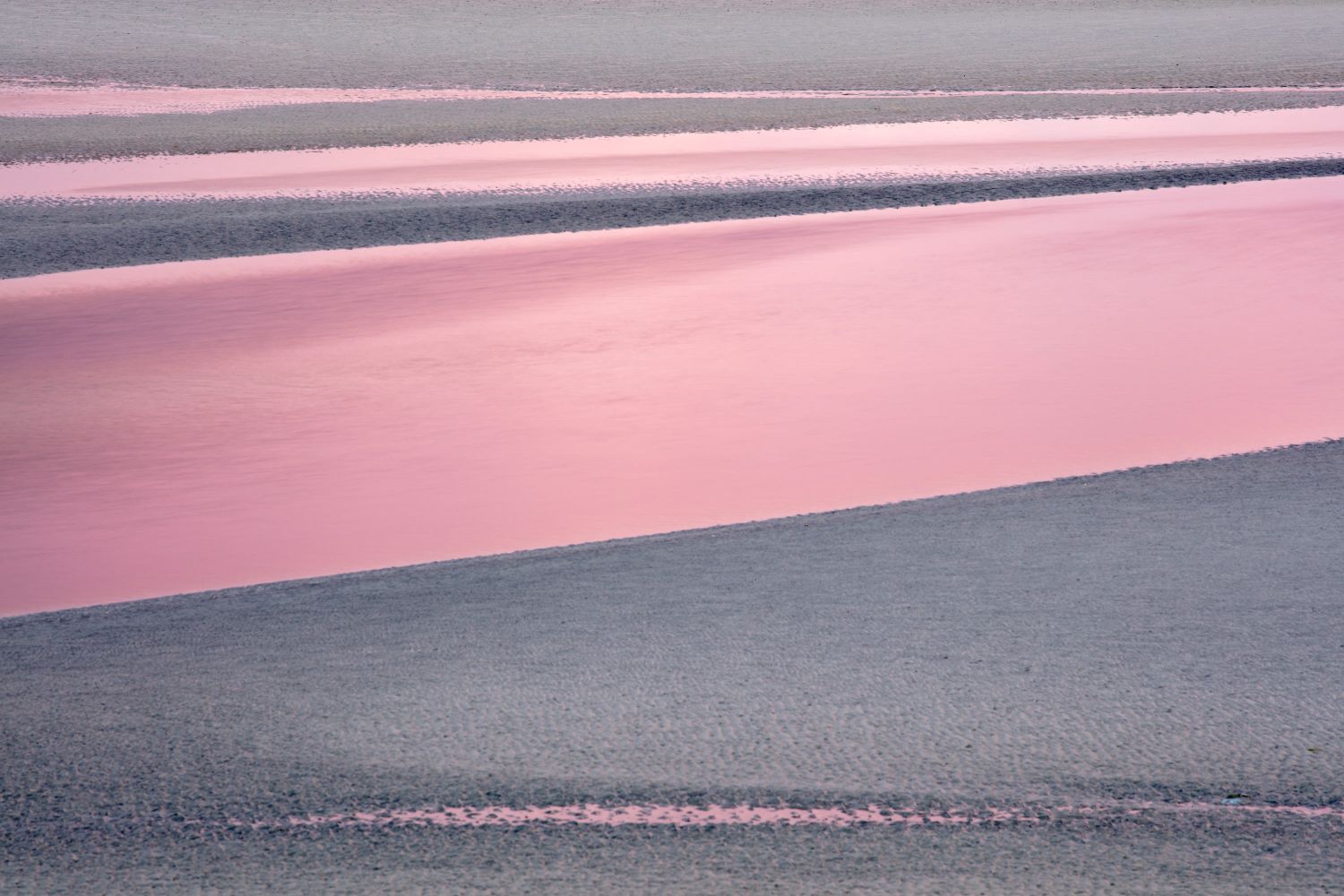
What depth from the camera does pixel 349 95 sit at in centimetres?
1969

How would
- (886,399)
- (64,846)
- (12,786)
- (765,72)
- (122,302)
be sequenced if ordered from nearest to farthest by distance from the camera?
(64,846), (12,786), (886,399), (122,302), (765,72)

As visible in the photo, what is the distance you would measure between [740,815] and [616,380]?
496 cm

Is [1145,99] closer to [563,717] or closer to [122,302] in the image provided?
[122,302]

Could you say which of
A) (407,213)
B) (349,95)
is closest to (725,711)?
(407,213)

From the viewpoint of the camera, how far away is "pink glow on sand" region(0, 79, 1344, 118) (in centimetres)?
1889

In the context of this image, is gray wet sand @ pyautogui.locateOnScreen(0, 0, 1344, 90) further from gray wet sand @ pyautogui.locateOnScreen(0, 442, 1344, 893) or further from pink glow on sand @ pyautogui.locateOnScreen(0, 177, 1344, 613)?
gray wet sand @ pyautogui.locateOnScreen(0, 442, 1344, 893)

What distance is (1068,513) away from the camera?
586 cm

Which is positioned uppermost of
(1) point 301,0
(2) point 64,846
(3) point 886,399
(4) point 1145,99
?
(1) point 301,0

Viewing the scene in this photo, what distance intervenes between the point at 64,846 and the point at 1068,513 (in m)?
3.59

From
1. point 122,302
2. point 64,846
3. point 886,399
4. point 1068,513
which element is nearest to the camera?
point 64,846

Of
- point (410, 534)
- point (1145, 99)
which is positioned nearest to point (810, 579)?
point (410, 534)

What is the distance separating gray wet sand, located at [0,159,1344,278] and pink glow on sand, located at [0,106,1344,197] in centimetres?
51

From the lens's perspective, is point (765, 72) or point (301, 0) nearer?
point (765, 72)

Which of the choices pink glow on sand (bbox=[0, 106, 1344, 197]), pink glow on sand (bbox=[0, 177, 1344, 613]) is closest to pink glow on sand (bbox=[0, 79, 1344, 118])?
pink glow on sand (bbox=[0, 106, 1344, 197])
